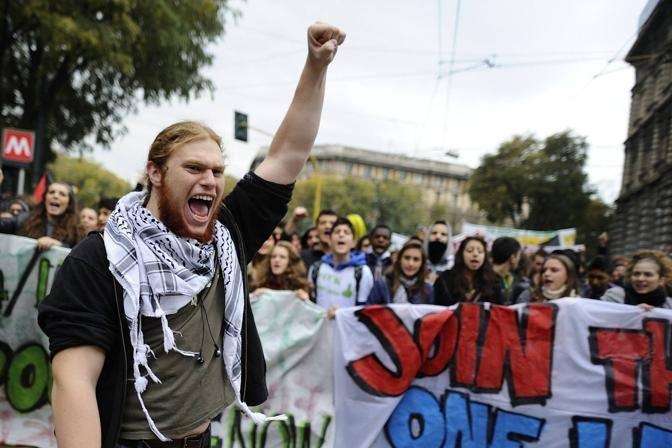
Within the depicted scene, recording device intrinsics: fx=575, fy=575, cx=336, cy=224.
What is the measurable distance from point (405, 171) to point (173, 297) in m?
92.8

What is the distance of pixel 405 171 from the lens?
93000mm

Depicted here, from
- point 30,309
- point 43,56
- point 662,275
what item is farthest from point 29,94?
point 662,275

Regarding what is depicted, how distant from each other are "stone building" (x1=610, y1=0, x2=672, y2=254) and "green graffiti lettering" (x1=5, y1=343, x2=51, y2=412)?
19.1 feet

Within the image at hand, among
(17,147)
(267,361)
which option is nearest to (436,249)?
(267,361)

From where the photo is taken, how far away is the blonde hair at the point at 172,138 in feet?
4.66

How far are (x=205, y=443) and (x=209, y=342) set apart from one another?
29 centimetres

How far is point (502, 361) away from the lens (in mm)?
3562

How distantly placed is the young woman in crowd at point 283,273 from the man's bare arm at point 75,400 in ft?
9.81

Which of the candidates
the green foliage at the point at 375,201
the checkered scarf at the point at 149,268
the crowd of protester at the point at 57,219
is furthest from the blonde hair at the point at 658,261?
the green foliage at the point at 375,201

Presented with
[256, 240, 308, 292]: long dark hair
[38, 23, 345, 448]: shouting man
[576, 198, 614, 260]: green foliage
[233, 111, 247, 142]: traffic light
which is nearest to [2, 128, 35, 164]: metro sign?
[233, 111, 247, 142]: traffic light

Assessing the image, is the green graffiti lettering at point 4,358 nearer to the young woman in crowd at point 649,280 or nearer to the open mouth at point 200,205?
the open mouth at point 200,205

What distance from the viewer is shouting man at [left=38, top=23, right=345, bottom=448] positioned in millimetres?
1242

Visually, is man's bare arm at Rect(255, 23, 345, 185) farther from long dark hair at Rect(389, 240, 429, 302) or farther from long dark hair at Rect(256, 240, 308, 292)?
long dark hair at Rect(389, 240, 429, 302)

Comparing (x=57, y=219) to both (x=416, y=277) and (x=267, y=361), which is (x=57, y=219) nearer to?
(x=267, y=361)
